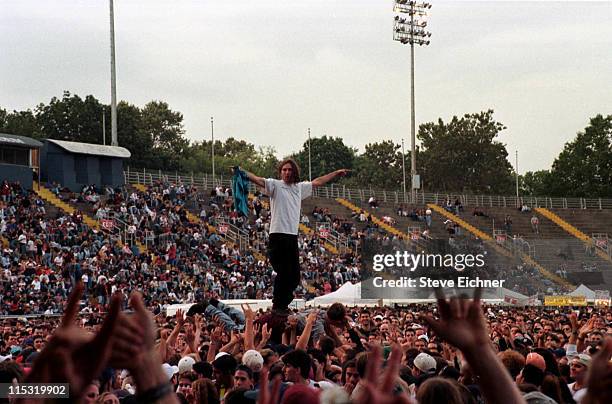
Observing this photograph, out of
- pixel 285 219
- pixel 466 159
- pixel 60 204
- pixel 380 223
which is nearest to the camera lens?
pixel 285 219

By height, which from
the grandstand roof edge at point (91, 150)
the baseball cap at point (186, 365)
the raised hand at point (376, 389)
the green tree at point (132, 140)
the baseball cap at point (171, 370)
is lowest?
the baseball cap at point (171, 370)

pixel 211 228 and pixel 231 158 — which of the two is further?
pixel 231 158

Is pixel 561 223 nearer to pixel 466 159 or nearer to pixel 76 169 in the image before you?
pixel 76 169

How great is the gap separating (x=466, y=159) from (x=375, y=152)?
12027 millimetres

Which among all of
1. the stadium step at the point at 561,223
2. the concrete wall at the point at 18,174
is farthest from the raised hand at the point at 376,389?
the stadium step at the point at 561,223

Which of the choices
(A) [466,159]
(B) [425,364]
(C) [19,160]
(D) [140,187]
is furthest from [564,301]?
(A) [466,159]

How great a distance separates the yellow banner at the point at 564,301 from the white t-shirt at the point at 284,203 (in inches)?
891

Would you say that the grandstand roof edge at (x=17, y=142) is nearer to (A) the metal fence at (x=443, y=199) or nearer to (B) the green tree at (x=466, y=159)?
(A) the metal fence at (x=443, y=199)

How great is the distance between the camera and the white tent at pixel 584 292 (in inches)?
1378

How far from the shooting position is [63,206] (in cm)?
4281

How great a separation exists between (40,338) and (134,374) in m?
11.6

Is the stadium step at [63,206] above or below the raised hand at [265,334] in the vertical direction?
above

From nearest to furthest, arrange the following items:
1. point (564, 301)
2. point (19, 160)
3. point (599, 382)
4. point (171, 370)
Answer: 1. point (599, 382)
2. point (171, 370)
3. point (564, 301)
4. point (19, 160)

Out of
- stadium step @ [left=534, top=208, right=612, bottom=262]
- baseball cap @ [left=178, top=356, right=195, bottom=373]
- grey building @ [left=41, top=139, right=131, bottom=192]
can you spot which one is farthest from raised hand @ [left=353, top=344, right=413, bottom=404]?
stadium step @ [left=534, top=208, right=612, bottom=262]
